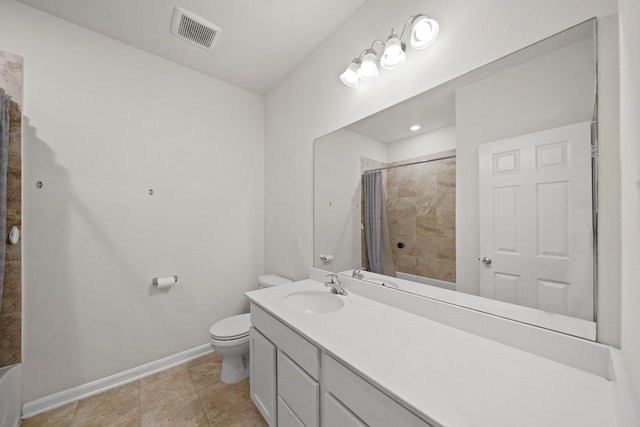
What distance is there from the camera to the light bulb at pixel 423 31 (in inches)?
44.3

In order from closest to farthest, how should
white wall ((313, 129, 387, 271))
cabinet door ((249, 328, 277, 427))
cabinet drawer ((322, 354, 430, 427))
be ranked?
1. cabinet drawer ((322, 354, 430, 427))
2. cabinet door ((249, 328, 277, 427))
3. white wall ((313, 129, 387, 271))

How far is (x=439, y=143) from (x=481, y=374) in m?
0.95

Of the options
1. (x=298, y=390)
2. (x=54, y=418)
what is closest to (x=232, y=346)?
(x=298, y=390)

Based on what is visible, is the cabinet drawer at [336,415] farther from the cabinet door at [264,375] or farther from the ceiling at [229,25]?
the ceiling at [229,25]

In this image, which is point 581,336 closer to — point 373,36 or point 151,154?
point 373,36

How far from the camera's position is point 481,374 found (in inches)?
28.4

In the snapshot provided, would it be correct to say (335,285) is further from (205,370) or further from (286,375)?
(205,370)

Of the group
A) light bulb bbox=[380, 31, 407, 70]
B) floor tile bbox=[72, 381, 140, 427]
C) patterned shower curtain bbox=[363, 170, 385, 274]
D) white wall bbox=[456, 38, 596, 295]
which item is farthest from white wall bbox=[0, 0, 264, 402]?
white wall bbox=[456, 38, 596, 295]

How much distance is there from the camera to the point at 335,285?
1.56m

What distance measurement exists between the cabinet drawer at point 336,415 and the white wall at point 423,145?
3.78 ft

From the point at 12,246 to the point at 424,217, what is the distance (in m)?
2.40

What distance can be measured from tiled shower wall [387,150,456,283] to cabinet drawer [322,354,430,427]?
0.64m

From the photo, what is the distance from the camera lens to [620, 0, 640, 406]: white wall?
20.0 inches

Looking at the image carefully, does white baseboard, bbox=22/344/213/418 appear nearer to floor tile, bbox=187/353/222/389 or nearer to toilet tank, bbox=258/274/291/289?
floor tile, bbox=187/353/222/389
